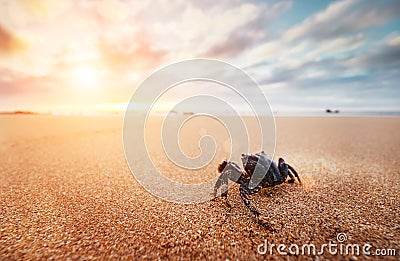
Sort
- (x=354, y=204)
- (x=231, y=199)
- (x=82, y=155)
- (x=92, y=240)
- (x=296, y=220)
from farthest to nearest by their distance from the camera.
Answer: (x=82, y=155), (x=231, y=199), (x=354, y=204), (x=296, y=220), (x=92, y=240)

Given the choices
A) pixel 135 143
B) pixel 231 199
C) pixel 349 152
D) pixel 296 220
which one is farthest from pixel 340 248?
pixel 135 143

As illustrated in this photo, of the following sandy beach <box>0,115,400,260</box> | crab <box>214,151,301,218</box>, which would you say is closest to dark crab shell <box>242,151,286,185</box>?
crab <box>214,151,301,218</box>

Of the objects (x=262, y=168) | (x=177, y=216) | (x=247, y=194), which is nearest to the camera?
(x=177, y=216)

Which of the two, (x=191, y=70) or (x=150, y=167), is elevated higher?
(x=191, y=70)

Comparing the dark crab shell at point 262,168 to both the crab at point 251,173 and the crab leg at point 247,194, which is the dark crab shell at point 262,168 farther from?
the crab leg at point 247,194

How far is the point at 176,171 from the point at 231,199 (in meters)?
1.77

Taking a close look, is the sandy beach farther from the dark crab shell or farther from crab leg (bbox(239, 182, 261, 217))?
the dark crab shell

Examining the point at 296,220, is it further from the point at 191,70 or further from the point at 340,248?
the point at 191,70

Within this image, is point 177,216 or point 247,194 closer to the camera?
point 177,216

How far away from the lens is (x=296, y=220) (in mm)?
2643

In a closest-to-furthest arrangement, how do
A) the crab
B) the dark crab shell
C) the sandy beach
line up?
1. the sandy beach
2. the crab
3. the dark crab shell

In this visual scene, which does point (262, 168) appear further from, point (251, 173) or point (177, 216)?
point (177, 216)

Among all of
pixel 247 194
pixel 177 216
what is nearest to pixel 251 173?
pixel 247 194

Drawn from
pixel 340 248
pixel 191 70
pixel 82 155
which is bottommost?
pixel 340 248
